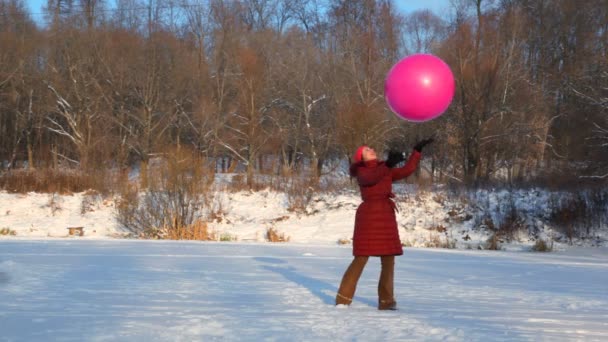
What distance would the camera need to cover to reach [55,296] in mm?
6414

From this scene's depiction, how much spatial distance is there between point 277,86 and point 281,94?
518 millimetres

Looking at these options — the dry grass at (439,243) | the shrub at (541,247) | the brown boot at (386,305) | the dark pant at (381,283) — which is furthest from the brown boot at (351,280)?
the shrub at (541,247)

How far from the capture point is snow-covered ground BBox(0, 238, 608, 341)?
4.80m

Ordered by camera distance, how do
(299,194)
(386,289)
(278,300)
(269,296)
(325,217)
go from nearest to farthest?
1. (386,289)
2. (278,300)
3. (269,296)
4. (325,217)
5. (299,194)

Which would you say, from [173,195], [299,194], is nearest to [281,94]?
[299,194]

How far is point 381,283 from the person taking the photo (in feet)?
19.4

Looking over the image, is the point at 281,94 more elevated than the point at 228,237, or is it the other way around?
the point at 281,94

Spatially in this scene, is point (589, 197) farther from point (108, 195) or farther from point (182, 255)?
point (108, 195)

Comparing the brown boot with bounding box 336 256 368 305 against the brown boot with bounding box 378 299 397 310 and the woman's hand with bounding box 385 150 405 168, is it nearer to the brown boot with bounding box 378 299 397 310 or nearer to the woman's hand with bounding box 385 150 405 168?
the brown boot with bounding box 378 299 397 310

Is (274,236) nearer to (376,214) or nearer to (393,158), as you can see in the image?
(376,214)

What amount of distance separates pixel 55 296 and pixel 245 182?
17.7 m

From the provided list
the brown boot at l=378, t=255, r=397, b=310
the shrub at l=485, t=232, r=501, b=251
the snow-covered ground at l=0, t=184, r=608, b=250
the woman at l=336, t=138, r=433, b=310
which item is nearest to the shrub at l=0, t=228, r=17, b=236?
the snow-covered ground at l=0, t=184, r=608, b=250

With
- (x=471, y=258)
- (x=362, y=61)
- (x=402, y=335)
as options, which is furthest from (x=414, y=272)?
(x=362, y=61)

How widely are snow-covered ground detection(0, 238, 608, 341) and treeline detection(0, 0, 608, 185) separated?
15894 millimetres
